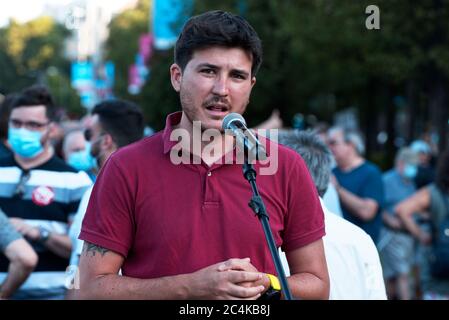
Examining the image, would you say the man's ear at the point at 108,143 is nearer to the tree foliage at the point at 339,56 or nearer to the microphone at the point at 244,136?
the microphone at the point at 244,136

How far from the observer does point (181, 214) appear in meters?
3.29

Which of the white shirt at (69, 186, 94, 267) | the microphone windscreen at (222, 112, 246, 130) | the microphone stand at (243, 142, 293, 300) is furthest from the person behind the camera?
the white shirt at (69, 186, 94, 267)

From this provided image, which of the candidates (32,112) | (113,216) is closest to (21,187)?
(32,112)

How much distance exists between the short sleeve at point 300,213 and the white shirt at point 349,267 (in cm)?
101

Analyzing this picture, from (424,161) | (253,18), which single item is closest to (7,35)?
(253,18)

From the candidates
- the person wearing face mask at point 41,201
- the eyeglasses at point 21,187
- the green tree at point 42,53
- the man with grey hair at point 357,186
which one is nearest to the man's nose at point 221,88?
the person wearing face mask at point 41,201

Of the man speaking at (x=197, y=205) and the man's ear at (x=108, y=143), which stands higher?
the man's ear at (x=108, y=143)

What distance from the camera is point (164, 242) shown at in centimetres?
326

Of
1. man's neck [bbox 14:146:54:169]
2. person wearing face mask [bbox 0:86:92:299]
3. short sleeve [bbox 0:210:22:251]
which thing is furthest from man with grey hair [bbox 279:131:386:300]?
man's neck [bbox 14:146:54:169]

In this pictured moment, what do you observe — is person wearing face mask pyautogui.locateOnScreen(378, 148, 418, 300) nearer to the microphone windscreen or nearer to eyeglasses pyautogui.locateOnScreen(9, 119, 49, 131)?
eyeglasses pyautogui.locateOnScreen(9, 119, 49, 131)

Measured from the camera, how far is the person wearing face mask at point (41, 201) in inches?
236

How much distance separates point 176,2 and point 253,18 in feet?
21.1

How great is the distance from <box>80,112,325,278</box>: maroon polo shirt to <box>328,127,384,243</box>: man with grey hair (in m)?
5.11

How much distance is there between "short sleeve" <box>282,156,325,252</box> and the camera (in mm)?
3439
